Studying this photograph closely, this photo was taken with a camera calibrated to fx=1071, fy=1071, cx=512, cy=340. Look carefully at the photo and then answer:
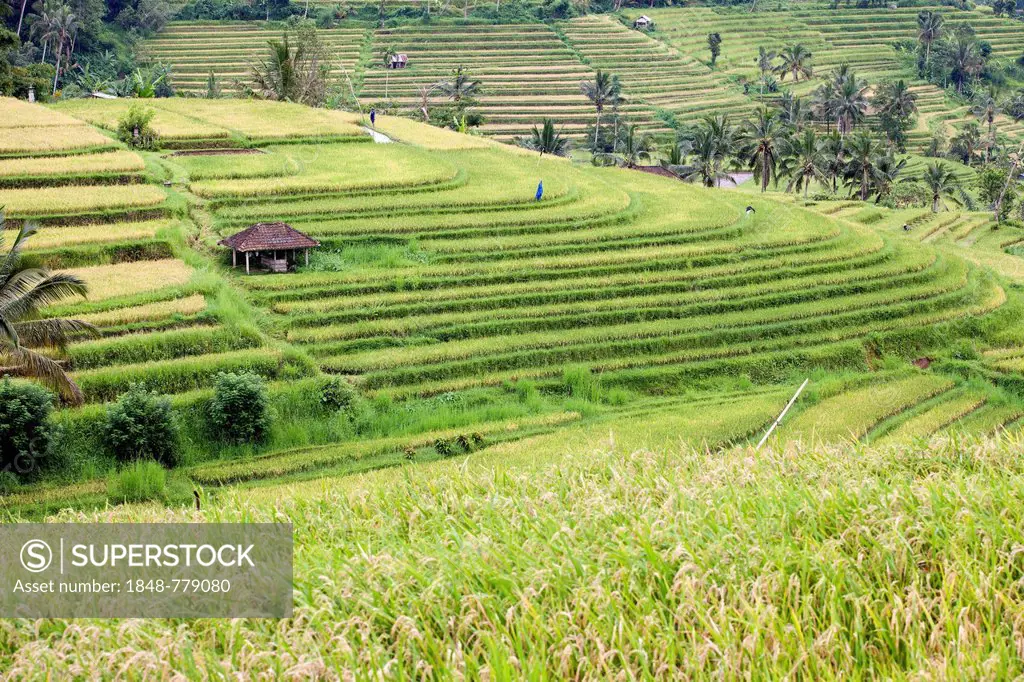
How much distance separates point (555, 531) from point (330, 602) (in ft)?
4.95

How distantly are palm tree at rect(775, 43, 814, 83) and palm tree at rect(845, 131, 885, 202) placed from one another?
65.6 ft

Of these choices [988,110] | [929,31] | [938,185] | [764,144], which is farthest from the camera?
[929,31]

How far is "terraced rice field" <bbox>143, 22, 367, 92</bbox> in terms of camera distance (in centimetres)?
5616

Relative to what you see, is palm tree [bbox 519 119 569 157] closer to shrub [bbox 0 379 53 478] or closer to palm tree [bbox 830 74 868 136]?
palm tree [bbox 830 74 868 136]

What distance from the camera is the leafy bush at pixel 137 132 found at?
2928 centimetres

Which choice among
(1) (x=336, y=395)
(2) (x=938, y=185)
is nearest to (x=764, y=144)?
(2) (x=938, y=185)

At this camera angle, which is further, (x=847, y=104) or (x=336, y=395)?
(x=847, y=104)

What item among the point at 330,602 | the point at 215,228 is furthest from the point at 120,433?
the point at 330,602

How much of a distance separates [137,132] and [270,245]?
10782 mm

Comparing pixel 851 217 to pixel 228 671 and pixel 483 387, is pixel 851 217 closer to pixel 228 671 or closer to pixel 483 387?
pixel 483 387

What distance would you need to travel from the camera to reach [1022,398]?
1986 cm

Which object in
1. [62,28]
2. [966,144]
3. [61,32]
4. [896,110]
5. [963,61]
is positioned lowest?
[966,144]

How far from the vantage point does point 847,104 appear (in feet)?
169

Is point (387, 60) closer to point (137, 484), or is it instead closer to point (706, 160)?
point (706, 160)
